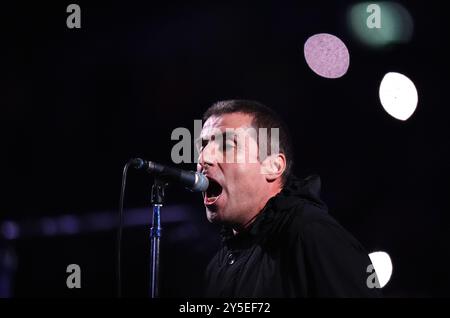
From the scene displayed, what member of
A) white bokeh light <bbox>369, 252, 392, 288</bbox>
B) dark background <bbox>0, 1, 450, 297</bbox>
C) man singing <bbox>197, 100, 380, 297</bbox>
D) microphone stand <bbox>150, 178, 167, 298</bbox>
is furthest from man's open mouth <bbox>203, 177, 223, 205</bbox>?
white bokeh light <bbox>369, 252, 392, 288</bbox>

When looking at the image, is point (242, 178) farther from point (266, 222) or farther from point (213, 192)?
point (266, 222)

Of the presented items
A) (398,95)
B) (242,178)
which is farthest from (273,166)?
(398,95)

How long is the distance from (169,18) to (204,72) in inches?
24.6

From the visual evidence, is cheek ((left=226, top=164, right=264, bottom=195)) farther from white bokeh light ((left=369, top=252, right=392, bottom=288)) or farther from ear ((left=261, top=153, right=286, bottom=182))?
white bokeh light ((left=369, top=252, right=392, bottom=288))

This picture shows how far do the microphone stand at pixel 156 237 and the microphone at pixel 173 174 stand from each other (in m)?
0.06

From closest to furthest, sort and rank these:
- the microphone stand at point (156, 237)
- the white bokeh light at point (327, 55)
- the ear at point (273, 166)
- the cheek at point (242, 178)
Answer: the microphone stand at point (156, 237) < the cheek at point (242, 178) < the ear at point (273, 166) < the white bokeh light at point (327, 55)

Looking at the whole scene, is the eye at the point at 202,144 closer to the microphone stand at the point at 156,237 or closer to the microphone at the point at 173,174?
the microphone at the point at 173,174

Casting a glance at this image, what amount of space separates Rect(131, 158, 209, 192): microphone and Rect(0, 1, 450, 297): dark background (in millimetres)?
2585

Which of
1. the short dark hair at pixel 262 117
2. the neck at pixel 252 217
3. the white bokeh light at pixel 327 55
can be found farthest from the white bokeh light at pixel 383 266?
the neck at pixel 252 217

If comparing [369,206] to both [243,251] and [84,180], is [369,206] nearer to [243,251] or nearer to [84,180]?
[243,251]

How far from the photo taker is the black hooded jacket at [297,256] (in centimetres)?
208

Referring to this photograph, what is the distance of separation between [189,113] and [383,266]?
8.03 feet
